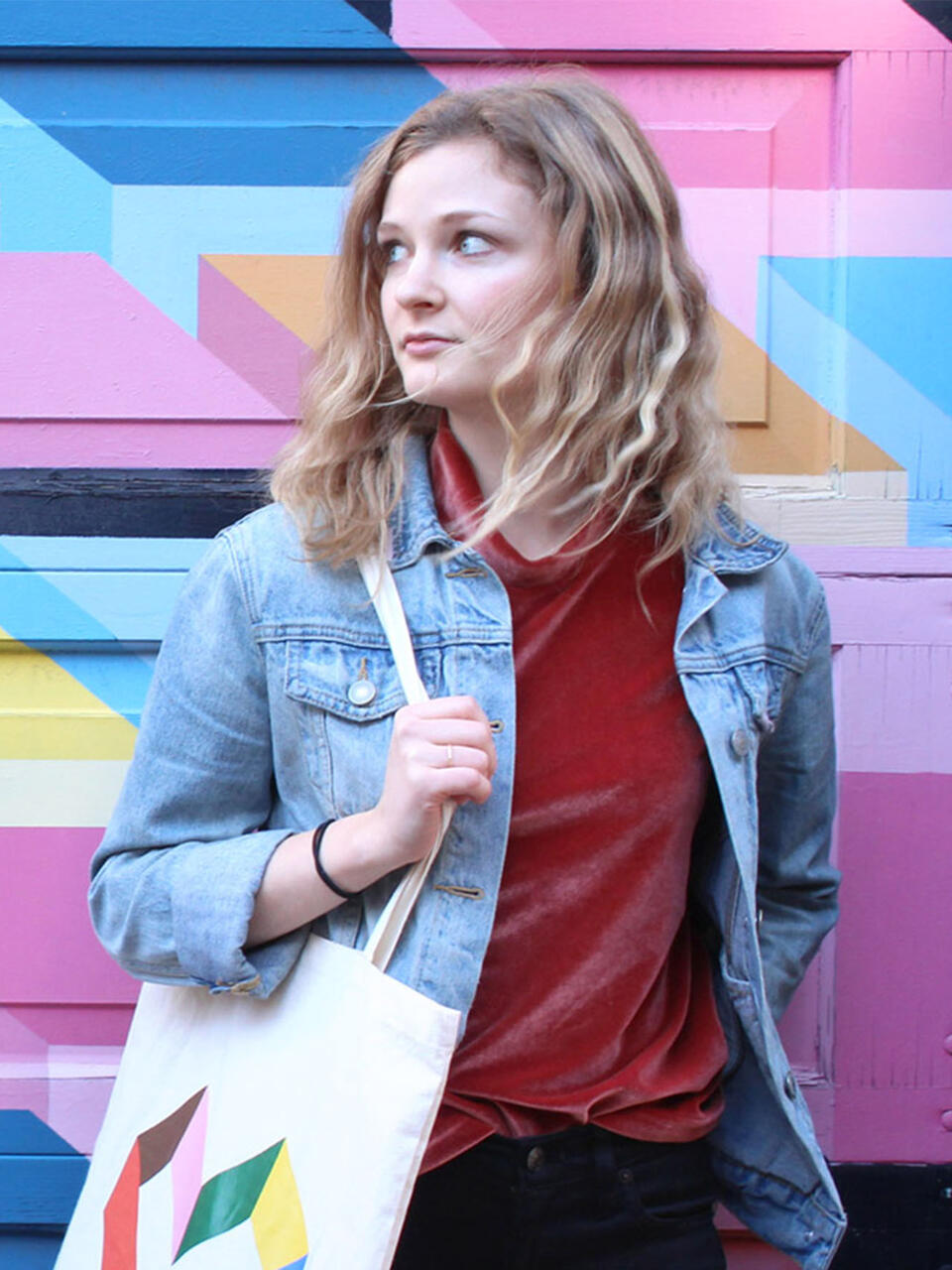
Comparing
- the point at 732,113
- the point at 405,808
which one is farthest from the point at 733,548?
the point at 732,113

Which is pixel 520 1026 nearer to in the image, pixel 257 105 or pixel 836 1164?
pixel 836 1164

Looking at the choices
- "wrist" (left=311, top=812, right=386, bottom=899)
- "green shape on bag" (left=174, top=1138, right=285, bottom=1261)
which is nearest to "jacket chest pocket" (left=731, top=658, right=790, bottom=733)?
"wrist" (left=311, top=812, right=386, bottom=899)

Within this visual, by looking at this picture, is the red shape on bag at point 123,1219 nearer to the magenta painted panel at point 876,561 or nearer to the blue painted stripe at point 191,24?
the magenta painted panel at point 876,561

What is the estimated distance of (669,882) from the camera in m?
1.33

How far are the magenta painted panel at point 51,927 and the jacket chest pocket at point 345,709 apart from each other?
0.71 meters

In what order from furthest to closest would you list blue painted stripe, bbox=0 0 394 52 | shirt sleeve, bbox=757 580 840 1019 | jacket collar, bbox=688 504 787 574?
blue painted stripe, bbox=0 0 394 52
shirt sleeve, bbox=757 580 840 1019
jacket collar, bbox=688 504 787 574

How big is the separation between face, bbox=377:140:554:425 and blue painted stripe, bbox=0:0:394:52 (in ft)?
2.00

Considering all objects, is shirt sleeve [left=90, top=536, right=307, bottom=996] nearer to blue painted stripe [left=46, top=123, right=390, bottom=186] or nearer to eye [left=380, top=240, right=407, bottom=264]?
eye [left=380, top=240, right=407, bottom=264]

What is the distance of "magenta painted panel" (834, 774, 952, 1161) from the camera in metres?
1.81

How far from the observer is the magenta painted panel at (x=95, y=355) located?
1791 mm

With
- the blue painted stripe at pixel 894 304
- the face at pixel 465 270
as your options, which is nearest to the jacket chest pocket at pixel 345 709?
the face at pixel 465 270

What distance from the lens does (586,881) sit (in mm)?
1277

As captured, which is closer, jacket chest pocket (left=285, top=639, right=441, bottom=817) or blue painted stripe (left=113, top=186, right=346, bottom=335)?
jacket chest pocket (left=285, top=639, right=441, bottom=817)

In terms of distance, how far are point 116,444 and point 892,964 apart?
142cm
